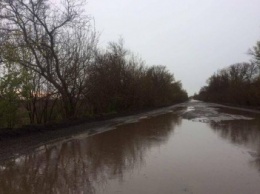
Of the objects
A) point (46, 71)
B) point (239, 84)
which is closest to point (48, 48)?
point (46, 71)

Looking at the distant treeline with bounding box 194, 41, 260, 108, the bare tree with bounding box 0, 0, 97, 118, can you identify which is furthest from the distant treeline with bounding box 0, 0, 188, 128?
the distant treeline with bounding box 194, 41, 260, 108

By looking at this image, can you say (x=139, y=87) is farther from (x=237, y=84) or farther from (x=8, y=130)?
(x=237, y=84)

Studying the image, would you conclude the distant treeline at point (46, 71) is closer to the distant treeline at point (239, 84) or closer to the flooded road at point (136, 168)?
the flooded road at point (136, 168)

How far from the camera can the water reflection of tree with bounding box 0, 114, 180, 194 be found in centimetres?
876

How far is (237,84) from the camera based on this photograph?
264ft

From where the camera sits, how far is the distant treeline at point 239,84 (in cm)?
5921

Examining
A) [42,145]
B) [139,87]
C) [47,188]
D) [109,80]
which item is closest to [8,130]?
[42,145]

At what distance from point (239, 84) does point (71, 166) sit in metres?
72.3

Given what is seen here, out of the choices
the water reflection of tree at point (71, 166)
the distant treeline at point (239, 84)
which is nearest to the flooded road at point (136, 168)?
the water reflection of tree at point (71, 166)

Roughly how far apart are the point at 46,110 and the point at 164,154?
16244 millimetres

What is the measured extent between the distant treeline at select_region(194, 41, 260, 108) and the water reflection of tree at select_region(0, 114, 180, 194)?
41.8m

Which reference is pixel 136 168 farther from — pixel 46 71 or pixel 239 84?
pixel 239 84

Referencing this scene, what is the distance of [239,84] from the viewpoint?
79.1 meters

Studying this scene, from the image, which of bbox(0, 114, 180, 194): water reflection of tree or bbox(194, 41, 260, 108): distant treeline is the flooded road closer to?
bbox(0, 114, 180, 194): water reflection of tree
